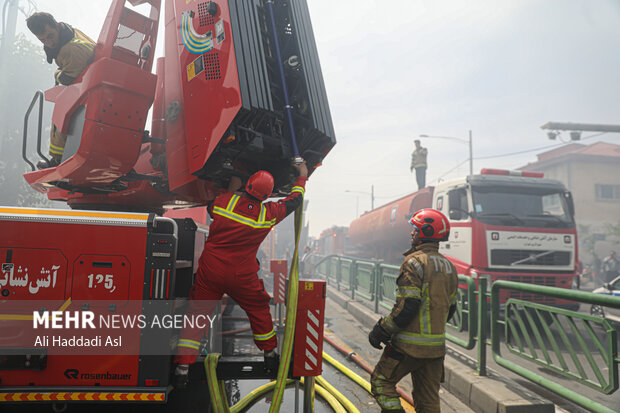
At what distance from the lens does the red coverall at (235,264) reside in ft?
10.0

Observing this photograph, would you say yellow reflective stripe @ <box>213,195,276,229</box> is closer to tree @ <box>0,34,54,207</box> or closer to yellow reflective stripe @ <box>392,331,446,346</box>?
yellow reflective stripe @ <box>392,331,446,346</box>

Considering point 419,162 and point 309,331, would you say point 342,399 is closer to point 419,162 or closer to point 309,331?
point 309,331

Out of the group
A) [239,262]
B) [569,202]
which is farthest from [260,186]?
[569,202]

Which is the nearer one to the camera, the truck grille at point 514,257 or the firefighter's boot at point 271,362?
the firefighter's boot at point 271,362

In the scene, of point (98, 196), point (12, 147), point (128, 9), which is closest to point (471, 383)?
point (98, 196)

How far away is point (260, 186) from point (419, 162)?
11.3 meters

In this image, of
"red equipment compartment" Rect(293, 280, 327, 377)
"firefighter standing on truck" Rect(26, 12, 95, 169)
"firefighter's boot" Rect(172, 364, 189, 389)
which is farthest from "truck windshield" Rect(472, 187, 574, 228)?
"firefighter standing on truck" Rect(26, 12, 95, 169)

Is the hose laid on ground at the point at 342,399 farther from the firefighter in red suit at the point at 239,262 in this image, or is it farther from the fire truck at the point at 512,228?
the fire truck at the point at 512,228

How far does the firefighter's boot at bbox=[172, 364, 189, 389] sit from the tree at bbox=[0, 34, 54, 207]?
25.4m

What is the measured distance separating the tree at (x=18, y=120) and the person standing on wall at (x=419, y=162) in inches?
891

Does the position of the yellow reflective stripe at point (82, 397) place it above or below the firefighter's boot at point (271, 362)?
below

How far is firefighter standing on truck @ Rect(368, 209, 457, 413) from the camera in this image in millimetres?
2730

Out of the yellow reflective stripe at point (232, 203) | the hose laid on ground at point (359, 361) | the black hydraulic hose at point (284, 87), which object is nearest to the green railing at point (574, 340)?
the hose laid on ground at point (359, 361)

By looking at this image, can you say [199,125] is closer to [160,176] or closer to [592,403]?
[160,176]
